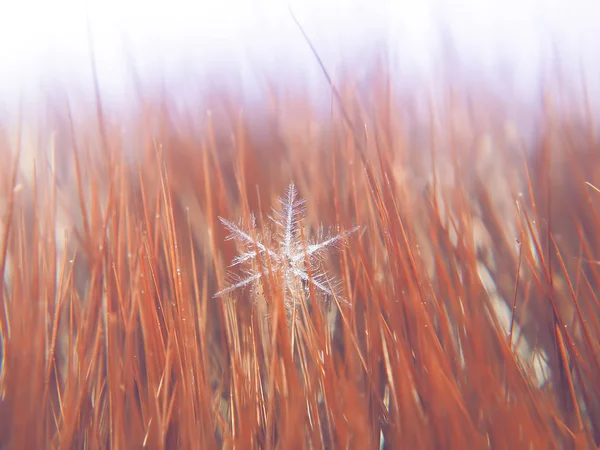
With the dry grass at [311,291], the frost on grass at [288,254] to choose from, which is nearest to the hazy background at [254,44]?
the dry grass at [311,291]

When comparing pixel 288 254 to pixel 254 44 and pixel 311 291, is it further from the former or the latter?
pixel 254 44

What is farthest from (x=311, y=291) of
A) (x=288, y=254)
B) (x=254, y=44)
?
(x=254, y=44)

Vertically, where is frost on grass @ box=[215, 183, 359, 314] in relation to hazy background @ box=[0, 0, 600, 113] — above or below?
below

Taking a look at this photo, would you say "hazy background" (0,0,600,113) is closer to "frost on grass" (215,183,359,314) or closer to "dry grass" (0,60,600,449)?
"dry grass" (0,60,600,449)

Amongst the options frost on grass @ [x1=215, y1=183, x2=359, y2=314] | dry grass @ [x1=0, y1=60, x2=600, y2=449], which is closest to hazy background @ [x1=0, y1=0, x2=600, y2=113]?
dry grass @ [x1=0, y1=60, x2=600, y2=449]

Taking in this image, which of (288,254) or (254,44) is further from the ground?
(254,44)
